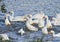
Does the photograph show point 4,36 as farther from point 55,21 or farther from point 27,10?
point 27,10

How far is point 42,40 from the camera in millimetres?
13594

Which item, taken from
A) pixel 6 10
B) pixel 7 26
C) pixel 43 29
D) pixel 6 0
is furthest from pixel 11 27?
pixel 6 0

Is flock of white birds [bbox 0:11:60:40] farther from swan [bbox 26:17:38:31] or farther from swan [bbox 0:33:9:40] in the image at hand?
swan [bbox 0:33:9:40]

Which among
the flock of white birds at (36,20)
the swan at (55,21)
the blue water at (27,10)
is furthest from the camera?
the swan at (55,21)

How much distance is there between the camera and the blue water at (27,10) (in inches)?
559

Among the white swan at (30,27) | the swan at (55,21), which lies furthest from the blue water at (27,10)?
the swan at (55,21)

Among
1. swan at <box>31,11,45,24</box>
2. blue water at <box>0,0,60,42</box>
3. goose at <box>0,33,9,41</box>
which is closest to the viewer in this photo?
goose at <box>0,33,9,41</box>

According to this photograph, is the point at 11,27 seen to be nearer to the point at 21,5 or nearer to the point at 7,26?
the point at 7,26

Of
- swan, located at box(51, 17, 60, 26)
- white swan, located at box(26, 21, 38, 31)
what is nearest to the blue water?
white swan, located at box(26, 21, 38, 31)

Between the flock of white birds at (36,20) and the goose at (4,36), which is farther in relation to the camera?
the flock of white birds at (36,20)

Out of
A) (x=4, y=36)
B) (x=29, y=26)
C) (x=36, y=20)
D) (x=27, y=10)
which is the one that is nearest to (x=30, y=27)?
(x=29, y=26)

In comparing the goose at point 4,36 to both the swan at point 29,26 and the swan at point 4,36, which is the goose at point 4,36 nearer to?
the swan at point 4,36

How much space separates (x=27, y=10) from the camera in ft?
59.7

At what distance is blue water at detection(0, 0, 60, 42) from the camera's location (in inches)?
559
